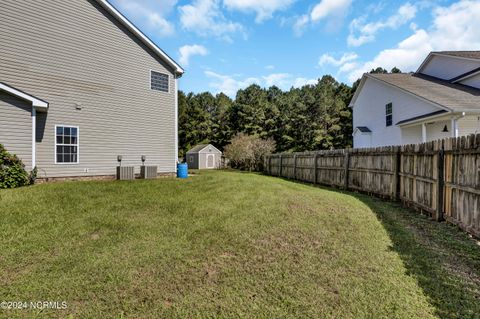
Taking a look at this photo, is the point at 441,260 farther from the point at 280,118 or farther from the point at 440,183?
the point at 280,118

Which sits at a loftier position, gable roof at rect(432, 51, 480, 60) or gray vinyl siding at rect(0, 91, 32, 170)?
gable roof at rect(432, 51, 480, 60)

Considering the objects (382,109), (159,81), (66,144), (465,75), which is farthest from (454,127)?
(66,144)

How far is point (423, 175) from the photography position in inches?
256

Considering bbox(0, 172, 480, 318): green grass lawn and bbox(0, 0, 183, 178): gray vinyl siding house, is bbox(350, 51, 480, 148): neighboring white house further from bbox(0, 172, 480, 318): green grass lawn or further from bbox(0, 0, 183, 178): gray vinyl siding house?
bbox(0, 0, 183, 178): gray vinyl siding house

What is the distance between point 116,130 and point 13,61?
420 centimetres

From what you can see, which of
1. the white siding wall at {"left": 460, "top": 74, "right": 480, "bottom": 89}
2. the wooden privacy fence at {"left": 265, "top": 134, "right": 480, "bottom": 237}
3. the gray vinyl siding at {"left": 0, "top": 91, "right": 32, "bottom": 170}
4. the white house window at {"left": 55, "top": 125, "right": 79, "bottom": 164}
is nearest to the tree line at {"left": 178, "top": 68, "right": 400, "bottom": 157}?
the white siding wall at {"left": 460, "top": 74, "right": 480, "bottom": 89}

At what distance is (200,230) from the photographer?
16.5 ft

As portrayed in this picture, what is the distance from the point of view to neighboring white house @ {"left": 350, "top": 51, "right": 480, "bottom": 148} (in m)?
12.3

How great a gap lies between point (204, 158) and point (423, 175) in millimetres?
29843

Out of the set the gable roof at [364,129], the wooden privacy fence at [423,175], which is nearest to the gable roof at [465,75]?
the gable roof at [364,129]

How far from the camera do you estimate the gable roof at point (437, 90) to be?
11.8m

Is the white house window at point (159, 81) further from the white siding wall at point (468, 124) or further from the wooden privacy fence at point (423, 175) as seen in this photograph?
the white siding wall at point (468, 124)

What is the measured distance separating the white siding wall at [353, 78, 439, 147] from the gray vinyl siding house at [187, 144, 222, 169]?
64.9ft

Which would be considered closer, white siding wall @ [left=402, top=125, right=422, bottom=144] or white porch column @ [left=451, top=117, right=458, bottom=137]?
white porch column @ [left=451, top=117, right=458, bottom=137]
